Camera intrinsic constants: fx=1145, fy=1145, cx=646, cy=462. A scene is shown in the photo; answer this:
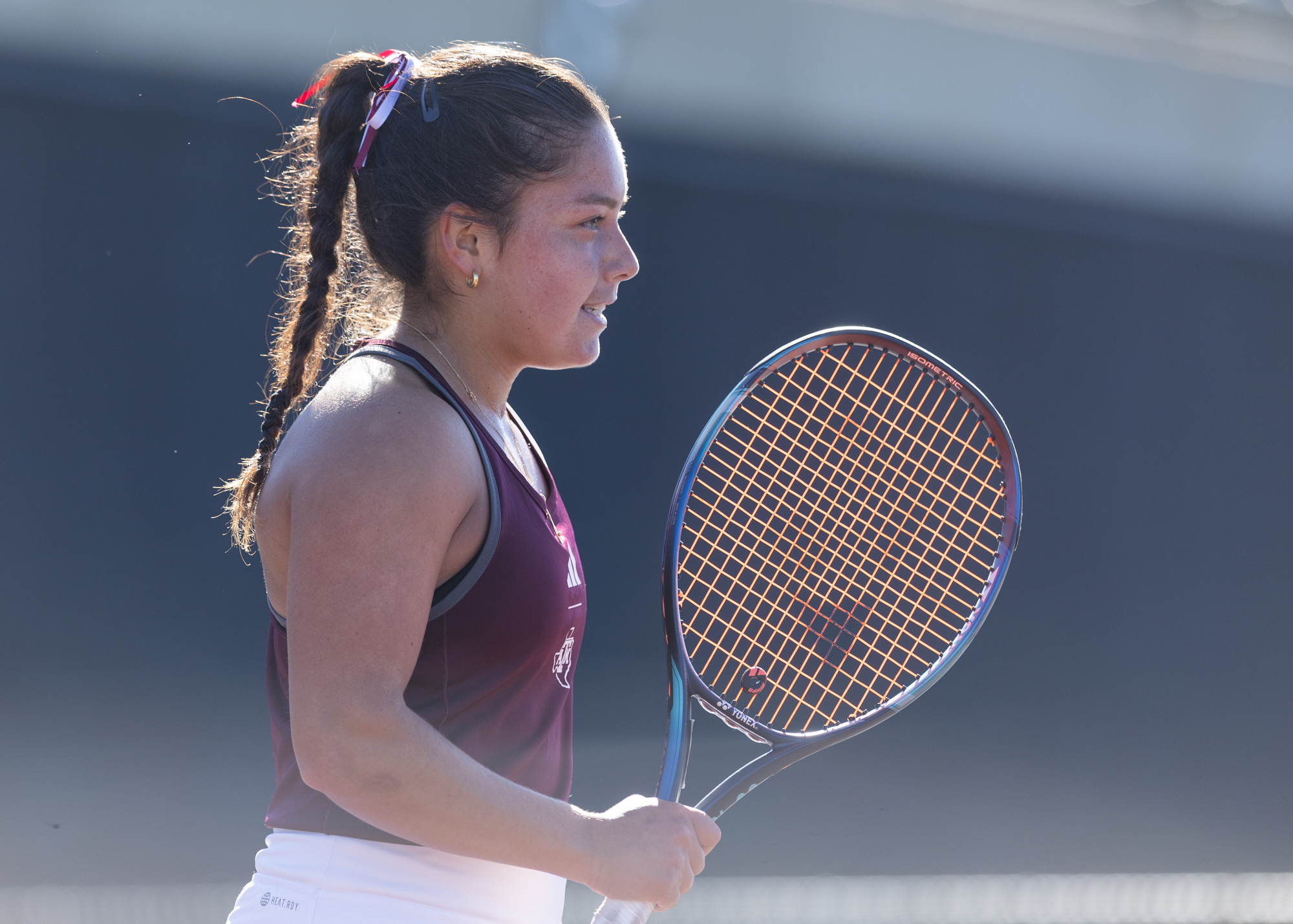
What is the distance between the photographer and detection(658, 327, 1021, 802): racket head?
1.51 metres

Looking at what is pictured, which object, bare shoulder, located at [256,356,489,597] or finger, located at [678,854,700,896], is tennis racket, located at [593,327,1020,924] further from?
bare shoulder, located at [256,356,489,597]

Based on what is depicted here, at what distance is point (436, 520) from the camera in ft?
3.03

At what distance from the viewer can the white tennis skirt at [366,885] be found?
1.01 m

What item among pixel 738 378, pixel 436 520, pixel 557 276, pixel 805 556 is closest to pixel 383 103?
Answer: pixel 557 276

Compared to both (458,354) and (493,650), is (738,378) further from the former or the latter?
(493,650)

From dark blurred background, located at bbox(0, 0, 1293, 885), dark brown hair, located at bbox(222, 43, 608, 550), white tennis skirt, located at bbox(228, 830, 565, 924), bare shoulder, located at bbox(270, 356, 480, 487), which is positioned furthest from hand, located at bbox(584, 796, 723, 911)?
dark blurred background, located at bbox(0, 0, 1293, 885)

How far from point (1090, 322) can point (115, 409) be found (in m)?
3.97

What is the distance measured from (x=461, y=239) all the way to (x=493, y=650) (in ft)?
1.37

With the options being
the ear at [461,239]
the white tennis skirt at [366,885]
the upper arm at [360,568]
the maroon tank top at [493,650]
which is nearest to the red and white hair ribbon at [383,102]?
the ear at [461,239]

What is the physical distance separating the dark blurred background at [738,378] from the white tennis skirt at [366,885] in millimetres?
2557

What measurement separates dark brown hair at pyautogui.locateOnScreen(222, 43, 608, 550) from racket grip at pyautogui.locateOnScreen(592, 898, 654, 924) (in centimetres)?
56

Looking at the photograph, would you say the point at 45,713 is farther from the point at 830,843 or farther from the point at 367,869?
the point at 367,869

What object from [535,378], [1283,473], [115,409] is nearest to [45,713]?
[115,409]

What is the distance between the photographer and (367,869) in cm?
102
